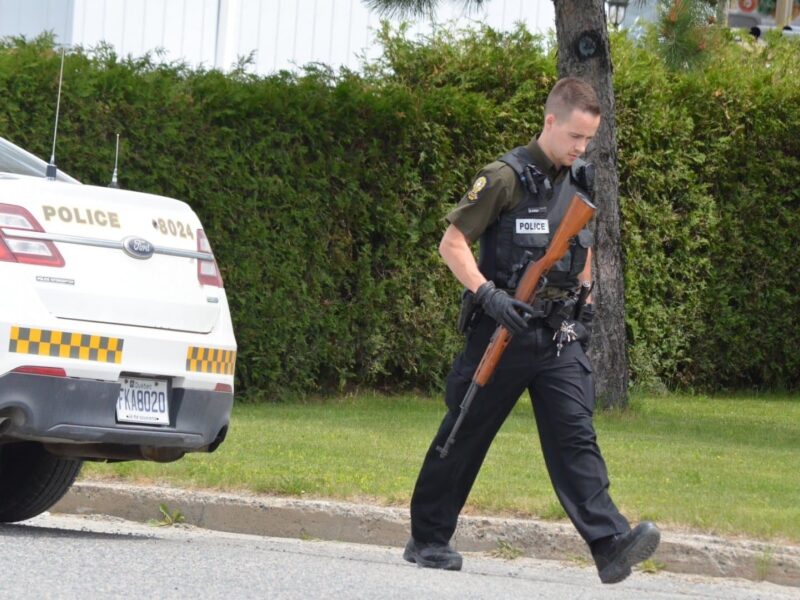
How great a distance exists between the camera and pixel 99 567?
18.0 ft

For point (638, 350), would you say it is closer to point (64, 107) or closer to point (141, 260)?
point (64, 107)

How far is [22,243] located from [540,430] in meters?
2.06

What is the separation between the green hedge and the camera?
11.6 meters

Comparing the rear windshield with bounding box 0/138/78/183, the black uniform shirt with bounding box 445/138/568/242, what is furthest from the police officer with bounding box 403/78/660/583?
the rear windshield with bounding box 0/138/78/183

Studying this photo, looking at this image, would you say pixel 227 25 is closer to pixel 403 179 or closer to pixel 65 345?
pixel 403 179

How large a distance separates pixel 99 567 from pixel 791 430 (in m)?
7.09

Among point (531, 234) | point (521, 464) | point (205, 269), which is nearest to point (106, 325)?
point (205, 269)

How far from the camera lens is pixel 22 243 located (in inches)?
227

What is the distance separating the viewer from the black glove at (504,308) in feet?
17.9

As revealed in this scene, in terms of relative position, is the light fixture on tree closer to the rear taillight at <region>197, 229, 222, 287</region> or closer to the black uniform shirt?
the rear taillight at <region>197, 229, 222, 287</region>

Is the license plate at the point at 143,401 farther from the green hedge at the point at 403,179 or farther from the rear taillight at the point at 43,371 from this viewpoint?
the green hedge at the point at 403,179

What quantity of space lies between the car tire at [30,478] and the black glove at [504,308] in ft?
7.08

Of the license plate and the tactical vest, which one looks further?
the license plate

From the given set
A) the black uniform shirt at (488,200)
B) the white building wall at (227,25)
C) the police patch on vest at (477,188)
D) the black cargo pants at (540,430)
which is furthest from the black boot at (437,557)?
the white building wall at (227,25)
